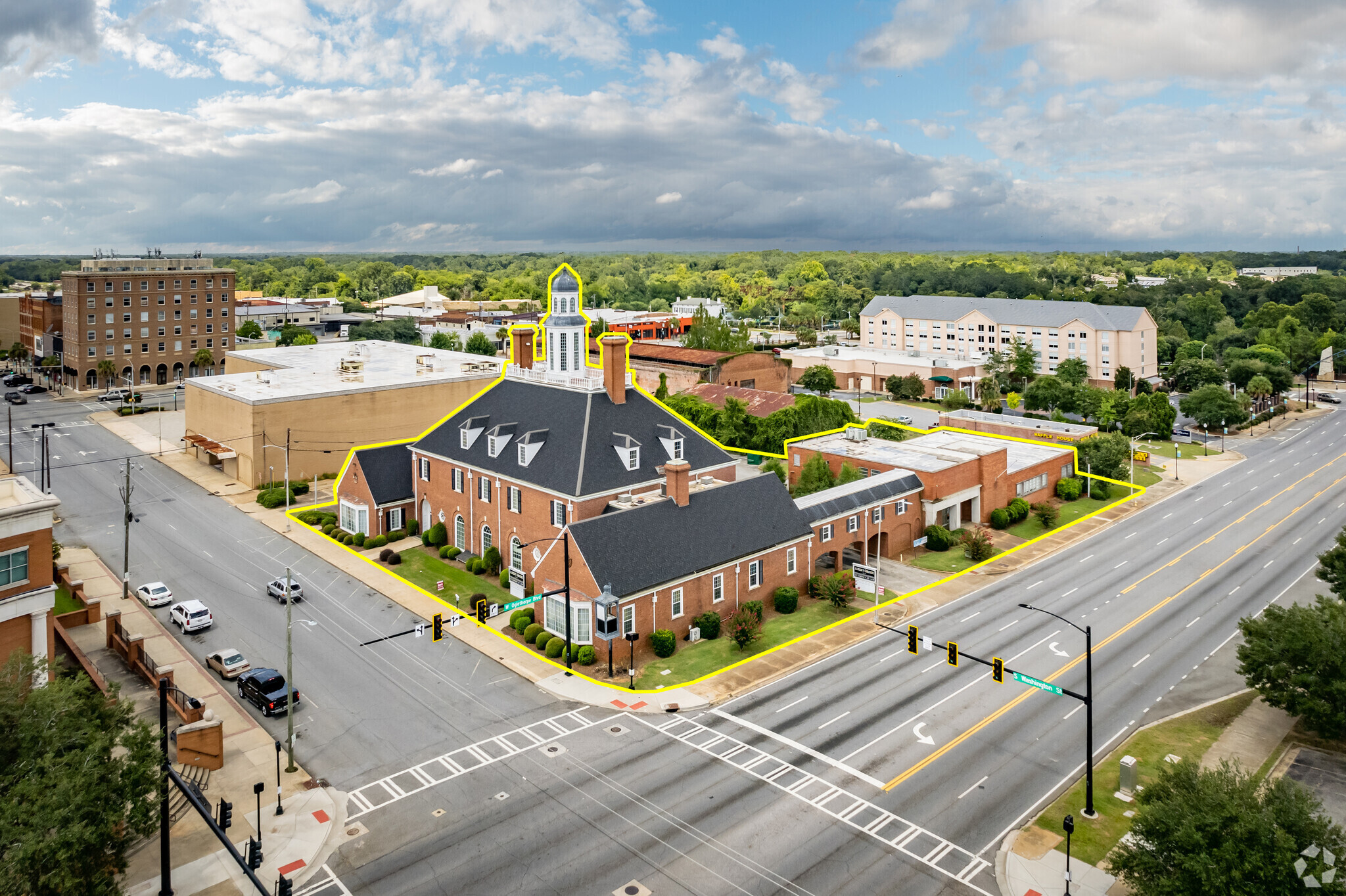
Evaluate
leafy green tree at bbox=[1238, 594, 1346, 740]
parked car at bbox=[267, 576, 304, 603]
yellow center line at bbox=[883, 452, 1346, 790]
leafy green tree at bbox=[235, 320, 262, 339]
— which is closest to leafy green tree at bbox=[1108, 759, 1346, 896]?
yellow center line at bbox=[883, 452, 1346, 790]

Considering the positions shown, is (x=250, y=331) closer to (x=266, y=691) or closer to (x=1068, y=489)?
(x=266, y=691)

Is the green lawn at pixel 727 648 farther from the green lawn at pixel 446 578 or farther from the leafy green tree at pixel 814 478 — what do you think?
the leafy green tree at pixel 814 478

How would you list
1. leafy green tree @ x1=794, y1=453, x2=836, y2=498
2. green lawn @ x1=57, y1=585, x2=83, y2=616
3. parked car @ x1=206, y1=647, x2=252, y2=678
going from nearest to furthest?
parked car @ x1=206, y1=647, x2=252, y2=678, green lawn @ x1=57, y1=585, x2=83, y2=616, leafy green tree @ x1=794, y1=453, x2=836, y2=498

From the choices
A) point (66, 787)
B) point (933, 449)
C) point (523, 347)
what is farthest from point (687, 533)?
point (933, 449)

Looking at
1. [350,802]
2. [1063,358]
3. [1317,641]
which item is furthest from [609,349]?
[1063,358]

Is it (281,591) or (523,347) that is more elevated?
(523,347)

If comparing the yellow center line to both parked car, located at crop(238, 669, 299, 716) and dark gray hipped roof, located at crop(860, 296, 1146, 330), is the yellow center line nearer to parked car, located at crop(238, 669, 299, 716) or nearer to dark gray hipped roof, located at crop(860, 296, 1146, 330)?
parked car, located at crop(238, 669, 299, 716)

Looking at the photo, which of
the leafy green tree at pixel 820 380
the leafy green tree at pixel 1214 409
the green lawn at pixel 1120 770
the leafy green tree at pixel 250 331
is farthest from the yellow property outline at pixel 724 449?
the leafy green tree at pixel 250 331
